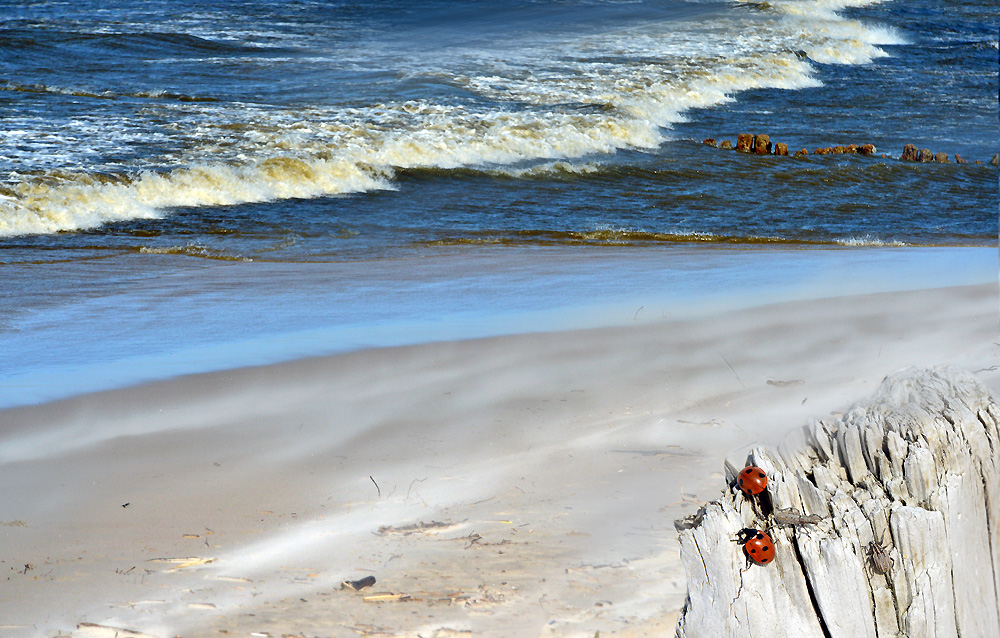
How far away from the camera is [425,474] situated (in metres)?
3.43

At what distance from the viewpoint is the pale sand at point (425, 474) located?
8.54ft

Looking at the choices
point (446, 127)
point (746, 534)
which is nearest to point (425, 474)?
point (746, 534)

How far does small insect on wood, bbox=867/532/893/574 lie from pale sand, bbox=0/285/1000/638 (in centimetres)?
46

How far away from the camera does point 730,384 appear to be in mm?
4270

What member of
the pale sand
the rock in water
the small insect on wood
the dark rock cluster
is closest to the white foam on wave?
the dark rock cluster

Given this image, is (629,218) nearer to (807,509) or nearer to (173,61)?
(807,509)

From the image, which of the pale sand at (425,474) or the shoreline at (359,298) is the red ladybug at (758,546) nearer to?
the pale sand at (425,474)

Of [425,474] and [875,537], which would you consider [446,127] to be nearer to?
[425,474]

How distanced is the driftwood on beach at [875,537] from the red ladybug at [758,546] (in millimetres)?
27

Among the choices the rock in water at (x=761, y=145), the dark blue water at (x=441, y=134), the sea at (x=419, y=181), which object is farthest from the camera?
the rock in water at (x=761, y=145)

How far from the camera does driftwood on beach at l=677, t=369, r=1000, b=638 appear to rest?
1.84 metres

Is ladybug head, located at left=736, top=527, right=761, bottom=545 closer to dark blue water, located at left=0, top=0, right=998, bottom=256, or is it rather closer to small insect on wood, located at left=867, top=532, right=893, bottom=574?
small insect on wood, located at left=867, top=532, right=893, bottom=574

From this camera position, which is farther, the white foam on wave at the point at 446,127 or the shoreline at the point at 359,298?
the white foam on wave at the point at 446,127

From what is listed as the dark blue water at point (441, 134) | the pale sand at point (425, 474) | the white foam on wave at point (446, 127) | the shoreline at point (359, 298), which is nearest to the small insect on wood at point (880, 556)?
the pale sand at point (425, 474)
